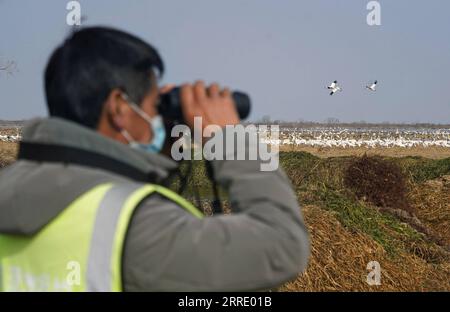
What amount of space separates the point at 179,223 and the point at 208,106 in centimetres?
40

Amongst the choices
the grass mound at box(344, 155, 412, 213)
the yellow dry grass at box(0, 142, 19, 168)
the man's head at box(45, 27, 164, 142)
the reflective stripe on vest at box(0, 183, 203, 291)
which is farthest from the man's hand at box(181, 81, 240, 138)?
the grass mound at box(344, 155, 412, 213)

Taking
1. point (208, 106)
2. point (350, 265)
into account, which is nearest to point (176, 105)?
point (208, 106)

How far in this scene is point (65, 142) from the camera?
6.44 feet

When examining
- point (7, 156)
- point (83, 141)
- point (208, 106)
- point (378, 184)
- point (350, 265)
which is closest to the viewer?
point (83, 141)

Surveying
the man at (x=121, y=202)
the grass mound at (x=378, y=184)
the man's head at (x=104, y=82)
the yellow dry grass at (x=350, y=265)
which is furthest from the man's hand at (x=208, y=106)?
the grass mound at (x=378, y=184)

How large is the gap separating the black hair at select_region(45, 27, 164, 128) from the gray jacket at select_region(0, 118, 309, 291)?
81mm

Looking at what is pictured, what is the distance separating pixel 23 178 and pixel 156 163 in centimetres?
36

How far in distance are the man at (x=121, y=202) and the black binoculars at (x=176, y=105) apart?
3 centimetres

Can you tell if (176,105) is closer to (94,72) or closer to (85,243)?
(94,72)

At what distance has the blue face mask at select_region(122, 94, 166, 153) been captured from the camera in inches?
81.9

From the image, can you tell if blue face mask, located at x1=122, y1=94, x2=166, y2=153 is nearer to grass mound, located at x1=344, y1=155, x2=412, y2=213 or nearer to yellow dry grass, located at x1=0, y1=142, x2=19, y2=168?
yellow dry grass, located at x1=0, y1=142, x2=19, y2=168

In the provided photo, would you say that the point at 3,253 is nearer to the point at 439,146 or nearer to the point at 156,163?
the point at 156,163

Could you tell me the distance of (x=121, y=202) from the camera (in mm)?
1857
